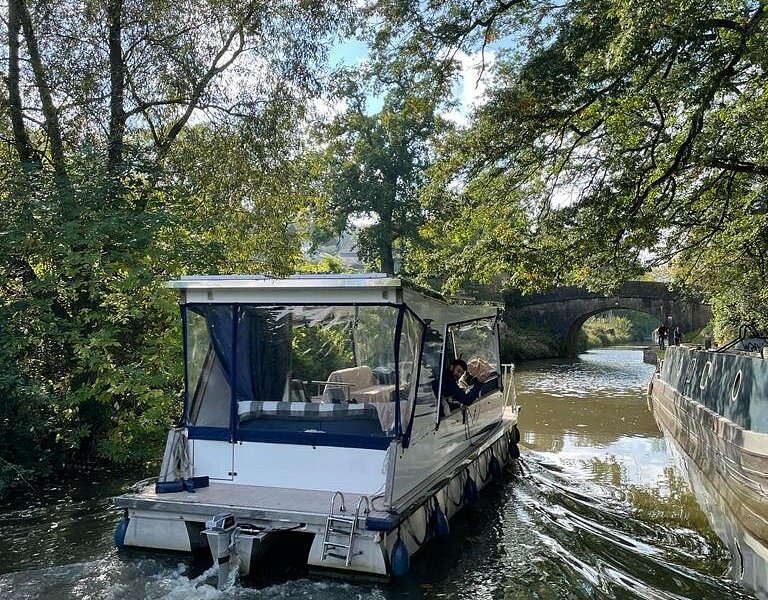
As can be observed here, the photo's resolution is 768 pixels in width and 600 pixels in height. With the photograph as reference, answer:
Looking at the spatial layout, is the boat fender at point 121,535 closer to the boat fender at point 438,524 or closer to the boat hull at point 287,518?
the boat hull at point 287,518

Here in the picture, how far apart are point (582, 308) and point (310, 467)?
40.0 meters

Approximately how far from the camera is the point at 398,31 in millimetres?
10523

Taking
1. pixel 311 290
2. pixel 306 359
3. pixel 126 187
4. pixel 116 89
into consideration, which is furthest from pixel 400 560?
pixel 116 89

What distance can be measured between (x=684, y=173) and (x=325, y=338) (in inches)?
305

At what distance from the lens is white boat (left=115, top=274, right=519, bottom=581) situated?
645 cm

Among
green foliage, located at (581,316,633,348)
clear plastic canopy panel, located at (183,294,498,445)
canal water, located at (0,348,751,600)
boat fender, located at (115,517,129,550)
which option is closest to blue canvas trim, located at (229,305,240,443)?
clear plastic canopy panel, located at (183,294,498,445)

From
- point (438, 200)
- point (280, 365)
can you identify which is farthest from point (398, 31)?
point (280, 365)

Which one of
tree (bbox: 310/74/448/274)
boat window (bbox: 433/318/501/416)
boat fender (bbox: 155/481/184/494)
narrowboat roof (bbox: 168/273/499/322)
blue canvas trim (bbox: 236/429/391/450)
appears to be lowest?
boat fender (bbox: 155/481/184/494)

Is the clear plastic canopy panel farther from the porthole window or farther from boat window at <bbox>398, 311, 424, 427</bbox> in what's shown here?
the porthole window

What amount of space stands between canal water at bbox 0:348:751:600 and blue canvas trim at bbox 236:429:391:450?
123cm

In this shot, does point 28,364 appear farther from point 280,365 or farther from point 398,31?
point 398,31

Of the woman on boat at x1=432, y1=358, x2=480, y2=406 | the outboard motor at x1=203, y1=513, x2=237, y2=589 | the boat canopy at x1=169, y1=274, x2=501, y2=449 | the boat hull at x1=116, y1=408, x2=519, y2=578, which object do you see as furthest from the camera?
the woman on boat at x1=432, y1=358, x2=480, y2=406

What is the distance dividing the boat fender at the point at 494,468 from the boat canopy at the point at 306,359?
2846mm

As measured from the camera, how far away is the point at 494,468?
10.8 m
